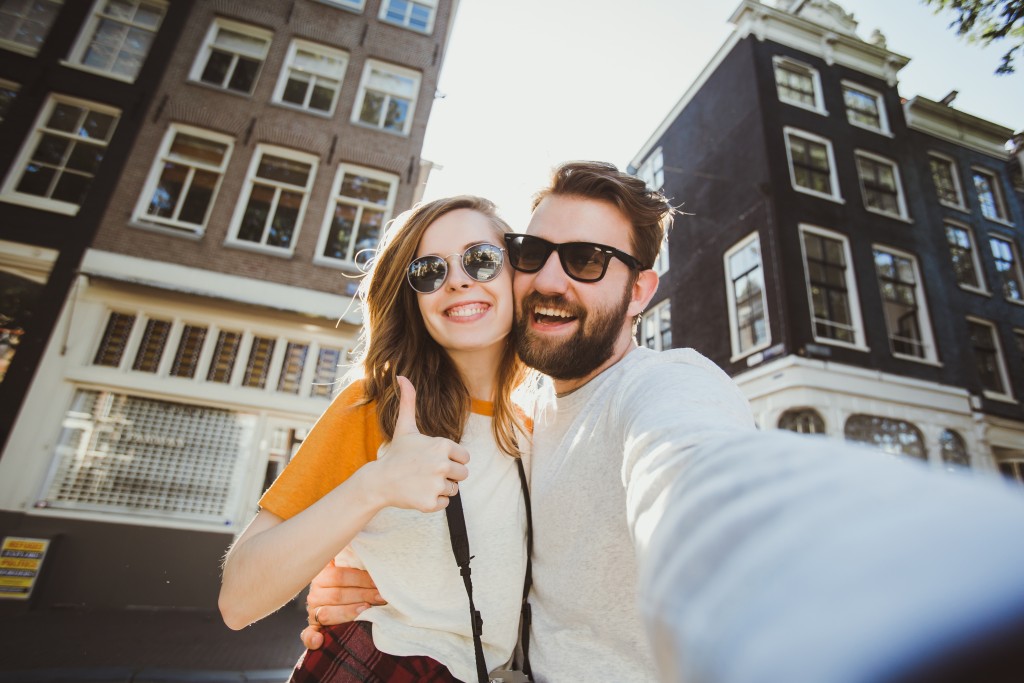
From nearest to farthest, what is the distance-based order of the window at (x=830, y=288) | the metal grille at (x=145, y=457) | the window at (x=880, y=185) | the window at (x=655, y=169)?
1. the metal grille at (x=145, y=457)
2. the window at (x=830, y=288)
3. the window at (x=880, y=185)
4. the window at (x=655, y=169)

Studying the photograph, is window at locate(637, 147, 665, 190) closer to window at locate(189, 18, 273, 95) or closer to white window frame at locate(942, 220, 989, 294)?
white window frame at locate(942, 220, 989, 294)

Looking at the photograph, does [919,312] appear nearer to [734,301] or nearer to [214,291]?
[734,301]

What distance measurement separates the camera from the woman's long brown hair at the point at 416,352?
1.72 metres

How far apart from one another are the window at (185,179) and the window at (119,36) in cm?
176

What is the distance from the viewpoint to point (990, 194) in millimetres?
14477

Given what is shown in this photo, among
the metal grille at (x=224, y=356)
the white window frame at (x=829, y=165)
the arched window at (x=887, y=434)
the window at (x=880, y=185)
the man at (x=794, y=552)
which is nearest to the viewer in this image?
the man at (x=794, y=552)

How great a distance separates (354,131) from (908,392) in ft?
44.1

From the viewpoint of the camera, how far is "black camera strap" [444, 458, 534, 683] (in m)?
1.32

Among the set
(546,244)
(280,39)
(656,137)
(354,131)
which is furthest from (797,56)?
(546,244)

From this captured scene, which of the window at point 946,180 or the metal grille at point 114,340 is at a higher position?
the window at point 946,180

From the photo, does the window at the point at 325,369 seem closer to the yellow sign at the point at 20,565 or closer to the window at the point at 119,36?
the yellow sign at the point at 20,565

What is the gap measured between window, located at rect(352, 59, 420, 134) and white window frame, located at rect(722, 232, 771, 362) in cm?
867

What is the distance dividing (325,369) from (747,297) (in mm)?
9829

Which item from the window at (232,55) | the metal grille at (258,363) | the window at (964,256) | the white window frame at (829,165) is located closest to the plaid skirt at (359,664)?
the metal grille at (258,363)
